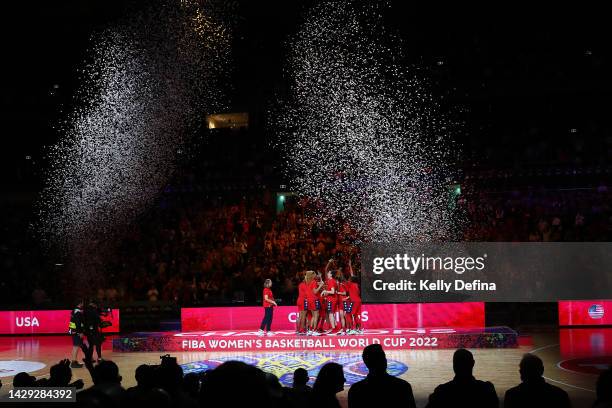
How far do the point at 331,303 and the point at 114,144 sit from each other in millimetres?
13736

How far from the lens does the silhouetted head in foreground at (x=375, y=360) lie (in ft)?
14.4

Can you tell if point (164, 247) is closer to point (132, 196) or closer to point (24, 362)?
point (132, 196)

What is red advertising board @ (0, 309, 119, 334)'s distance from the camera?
73.3 feet

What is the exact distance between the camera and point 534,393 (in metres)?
4.43

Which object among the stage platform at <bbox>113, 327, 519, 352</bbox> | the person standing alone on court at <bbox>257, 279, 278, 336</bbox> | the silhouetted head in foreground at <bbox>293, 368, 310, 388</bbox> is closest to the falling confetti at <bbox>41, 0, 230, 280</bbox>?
the person standing alone on court at <bbox>257, 279, 278, 336</bbox>

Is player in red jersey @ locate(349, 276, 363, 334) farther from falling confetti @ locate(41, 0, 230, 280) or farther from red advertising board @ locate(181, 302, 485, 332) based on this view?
falling confetti @ locate(41, 0, 230, 280)

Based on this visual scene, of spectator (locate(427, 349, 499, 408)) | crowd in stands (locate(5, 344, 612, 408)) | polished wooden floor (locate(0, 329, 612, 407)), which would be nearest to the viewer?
crowd in stands (locate(5, 344, 612, 408))

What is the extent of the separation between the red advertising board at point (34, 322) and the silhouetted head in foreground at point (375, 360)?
1973 centimetres

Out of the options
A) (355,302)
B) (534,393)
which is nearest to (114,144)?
(355,302)

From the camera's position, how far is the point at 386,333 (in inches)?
681

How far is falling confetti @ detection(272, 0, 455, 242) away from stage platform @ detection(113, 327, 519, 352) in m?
5.47

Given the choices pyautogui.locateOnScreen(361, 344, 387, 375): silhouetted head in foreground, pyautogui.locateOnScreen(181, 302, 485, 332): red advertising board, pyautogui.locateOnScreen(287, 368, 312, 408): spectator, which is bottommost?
pyautogui.locateOnScreen(181, 302, 485, 332): red advertising board

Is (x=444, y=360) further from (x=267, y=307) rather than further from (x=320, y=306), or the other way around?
(x=267, y=307)

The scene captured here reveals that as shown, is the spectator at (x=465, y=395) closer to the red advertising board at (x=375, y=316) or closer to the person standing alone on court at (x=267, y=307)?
the person standing alone on court at (x=267, y=307)
